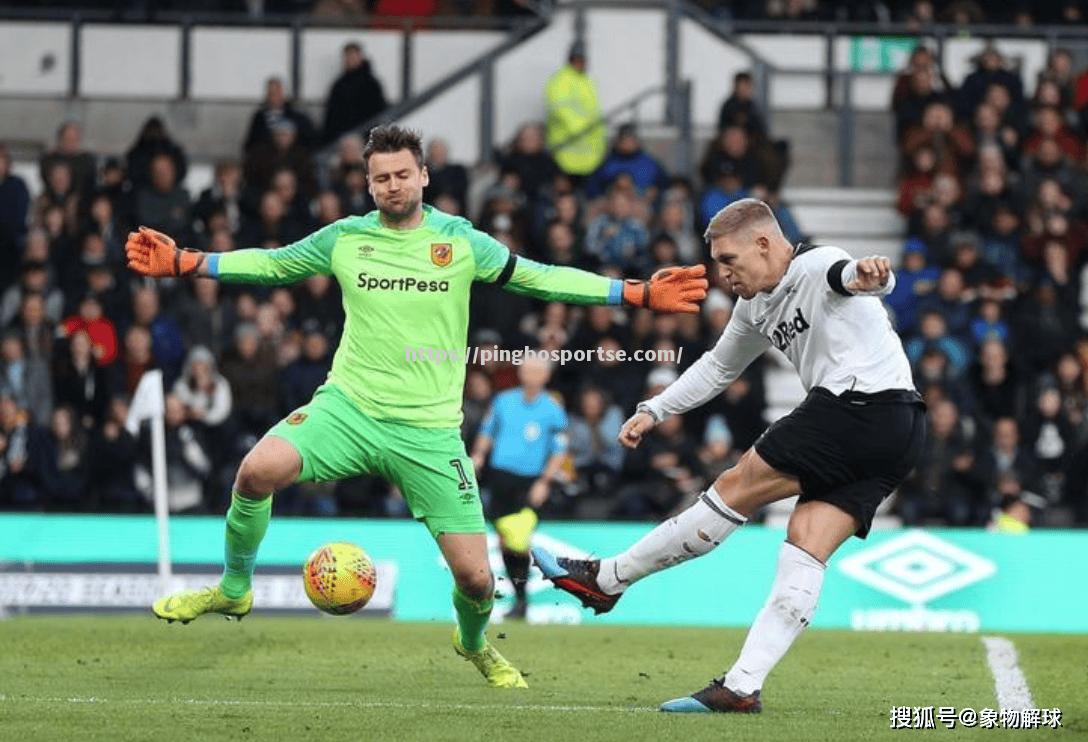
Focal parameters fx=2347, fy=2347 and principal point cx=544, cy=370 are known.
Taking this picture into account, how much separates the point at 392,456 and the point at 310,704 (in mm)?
1266

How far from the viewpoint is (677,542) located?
431 inches

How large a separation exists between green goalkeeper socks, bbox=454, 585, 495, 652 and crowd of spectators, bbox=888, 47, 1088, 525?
9.71 metres

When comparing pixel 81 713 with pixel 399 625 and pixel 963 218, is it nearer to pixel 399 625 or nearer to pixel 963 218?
pixel 399 625

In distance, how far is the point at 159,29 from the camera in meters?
27.1

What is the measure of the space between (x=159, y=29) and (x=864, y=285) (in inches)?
721

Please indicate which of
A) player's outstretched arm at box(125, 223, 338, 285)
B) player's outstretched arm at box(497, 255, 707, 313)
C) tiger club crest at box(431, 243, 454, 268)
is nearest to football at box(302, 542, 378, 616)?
player's outstretched arm at box(125, 223, 338, 285)

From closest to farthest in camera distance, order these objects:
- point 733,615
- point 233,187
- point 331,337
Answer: point 733,615 < point 331,337 < point 233,187

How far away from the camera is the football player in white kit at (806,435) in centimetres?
1048

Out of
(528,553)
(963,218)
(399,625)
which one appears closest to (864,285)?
(528,553)

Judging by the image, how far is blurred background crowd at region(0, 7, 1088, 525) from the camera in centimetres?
2103

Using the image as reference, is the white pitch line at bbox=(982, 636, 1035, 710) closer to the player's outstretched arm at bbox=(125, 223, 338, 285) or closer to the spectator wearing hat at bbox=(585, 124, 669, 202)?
the player's outstretched arm at bbox=(125, 223, 338, 285)

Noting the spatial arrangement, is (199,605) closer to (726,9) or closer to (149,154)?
(149,154)

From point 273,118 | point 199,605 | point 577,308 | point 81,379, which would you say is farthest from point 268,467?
point 273,118

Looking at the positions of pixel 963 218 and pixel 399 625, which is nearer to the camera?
pixel 399 625
